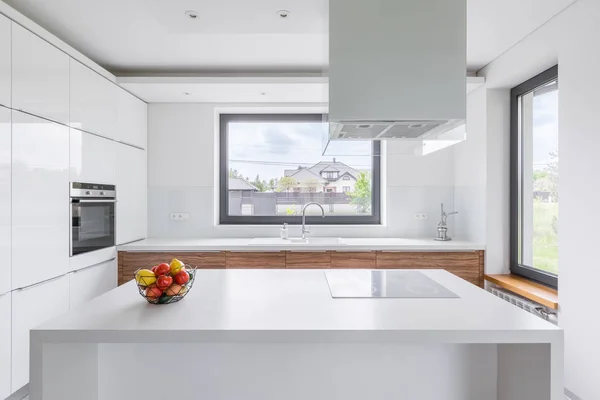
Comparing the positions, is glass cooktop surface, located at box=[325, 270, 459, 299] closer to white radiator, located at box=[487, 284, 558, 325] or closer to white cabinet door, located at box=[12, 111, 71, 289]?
white radiator, located at box=[487, 284, 558, 325]

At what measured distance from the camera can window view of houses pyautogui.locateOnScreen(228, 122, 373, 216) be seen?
4.04m

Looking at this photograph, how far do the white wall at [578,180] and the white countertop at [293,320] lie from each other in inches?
35.9

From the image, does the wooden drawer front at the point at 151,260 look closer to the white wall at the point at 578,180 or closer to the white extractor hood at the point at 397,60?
the white extractor hood at the point at 397,60

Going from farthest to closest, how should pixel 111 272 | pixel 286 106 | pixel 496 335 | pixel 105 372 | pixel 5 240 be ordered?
pixel 286 106 < pixel 111 272 < pixel 5 240 < pixel 105 372 < pixel 496 335

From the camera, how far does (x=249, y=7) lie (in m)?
2.05

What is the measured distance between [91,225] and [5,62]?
128cm

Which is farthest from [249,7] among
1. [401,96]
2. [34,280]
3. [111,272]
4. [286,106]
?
[111,272]

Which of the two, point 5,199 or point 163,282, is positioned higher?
point 5,199

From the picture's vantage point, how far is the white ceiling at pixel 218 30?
2096 mm

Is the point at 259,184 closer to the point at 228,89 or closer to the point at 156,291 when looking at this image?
the point at 228,89

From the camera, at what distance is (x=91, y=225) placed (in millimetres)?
2826

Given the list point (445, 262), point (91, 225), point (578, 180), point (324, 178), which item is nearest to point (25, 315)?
point (91, 225)

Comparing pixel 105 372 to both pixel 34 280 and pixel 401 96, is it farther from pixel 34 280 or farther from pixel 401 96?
pixel 401 96

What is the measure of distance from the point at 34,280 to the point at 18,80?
1184 millimetres
